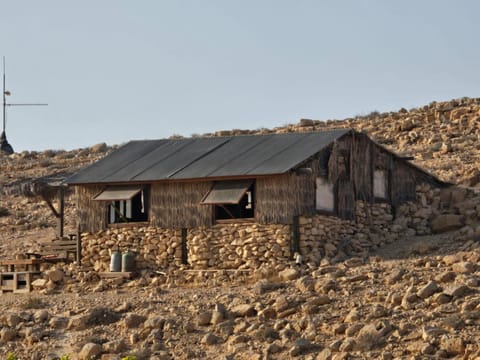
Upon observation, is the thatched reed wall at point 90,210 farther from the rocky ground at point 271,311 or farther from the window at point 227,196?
the window at point 227,196

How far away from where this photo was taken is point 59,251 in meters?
34.4

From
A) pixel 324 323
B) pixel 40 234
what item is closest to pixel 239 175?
pixel 324 323

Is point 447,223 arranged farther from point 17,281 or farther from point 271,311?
point 17,281

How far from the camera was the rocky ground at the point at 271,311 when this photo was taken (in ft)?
77.5

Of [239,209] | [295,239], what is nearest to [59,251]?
[239,209]

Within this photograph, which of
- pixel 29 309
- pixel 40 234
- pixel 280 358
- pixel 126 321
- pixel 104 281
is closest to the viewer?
pixel 280 358

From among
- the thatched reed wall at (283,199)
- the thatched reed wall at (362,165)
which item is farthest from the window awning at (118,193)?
the thatched reed wall at (362,165)

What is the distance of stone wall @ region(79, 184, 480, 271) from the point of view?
3072 centimetres

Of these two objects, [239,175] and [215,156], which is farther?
[215,156]

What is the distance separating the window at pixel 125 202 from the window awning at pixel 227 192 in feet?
6.89

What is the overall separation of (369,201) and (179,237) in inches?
207

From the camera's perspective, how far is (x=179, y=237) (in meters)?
32.1

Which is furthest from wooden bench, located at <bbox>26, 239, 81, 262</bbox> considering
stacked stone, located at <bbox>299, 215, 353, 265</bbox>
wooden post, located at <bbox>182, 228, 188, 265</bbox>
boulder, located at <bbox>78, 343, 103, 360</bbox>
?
boulder, located at <bbox>78, 343, 103, 360</bbox>

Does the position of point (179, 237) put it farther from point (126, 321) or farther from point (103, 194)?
point (126, 321)
